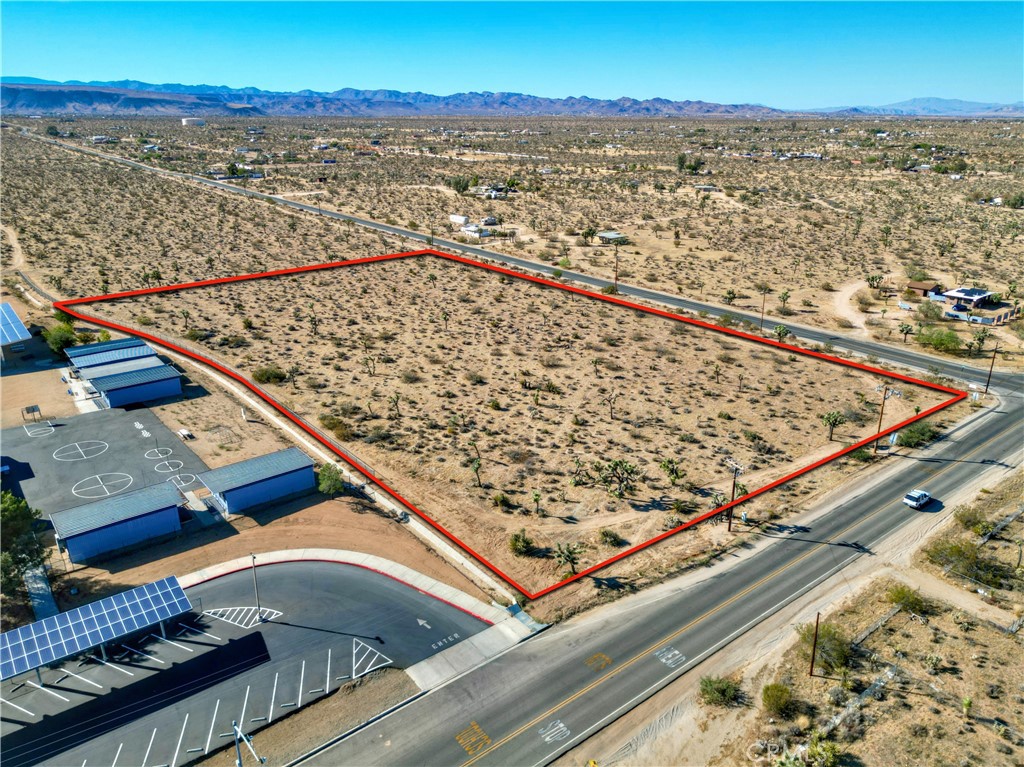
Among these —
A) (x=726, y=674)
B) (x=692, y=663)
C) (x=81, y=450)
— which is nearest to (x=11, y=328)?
(x=81, y=450)

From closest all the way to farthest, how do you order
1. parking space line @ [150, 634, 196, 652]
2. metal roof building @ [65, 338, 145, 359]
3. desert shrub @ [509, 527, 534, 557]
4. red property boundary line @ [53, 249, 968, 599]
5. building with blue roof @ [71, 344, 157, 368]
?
parking space line @ [150, 634, 196, 652] → desert shrub @ [509, 527, 534, 557] → red property boundary line @ [53, 249, 968, 599] → building with blue roof @ [71, 344, 157, 368] → metal roof building @ [65, 338, 145, 359]

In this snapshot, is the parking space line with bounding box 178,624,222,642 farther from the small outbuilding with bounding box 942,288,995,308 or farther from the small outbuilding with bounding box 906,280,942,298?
Answer: the small outbuilding with bounding box 906,280,942,298

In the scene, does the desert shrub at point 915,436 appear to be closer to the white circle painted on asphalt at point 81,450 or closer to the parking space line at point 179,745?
the parking space line at point 179,745

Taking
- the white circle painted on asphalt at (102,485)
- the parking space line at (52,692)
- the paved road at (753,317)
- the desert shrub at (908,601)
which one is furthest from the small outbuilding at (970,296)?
the parking space line at (52,692)

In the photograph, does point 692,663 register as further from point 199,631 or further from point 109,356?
point 109,356

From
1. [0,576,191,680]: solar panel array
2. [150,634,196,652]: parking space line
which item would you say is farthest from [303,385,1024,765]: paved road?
Answer: [0,576,191,680]: solar panel array

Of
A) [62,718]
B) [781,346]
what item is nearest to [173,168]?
[781,346]
